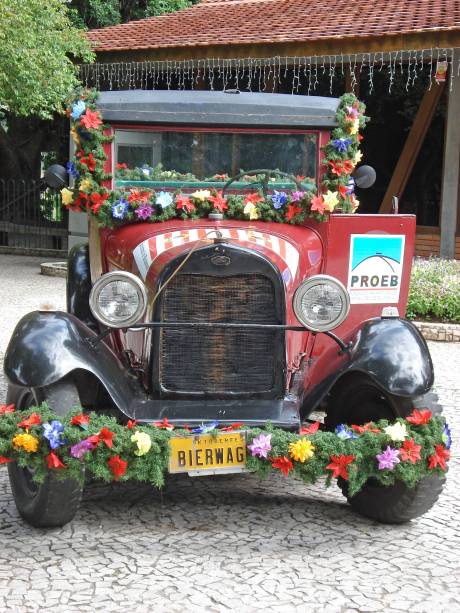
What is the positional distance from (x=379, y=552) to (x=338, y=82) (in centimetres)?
1447

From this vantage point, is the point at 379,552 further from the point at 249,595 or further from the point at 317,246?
the point at 317,246

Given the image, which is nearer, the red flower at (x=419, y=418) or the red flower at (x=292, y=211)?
the red flower at (x=419, y=418)

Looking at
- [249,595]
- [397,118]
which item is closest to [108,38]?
[397,118]

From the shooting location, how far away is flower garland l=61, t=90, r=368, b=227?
4664 millimetres

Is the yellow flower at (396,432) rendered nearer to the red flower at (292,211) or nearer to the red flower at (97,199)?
the red flower at (292,211)

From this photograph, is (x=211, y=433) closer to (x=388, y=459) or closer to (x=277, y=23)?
(x=388, y=459)

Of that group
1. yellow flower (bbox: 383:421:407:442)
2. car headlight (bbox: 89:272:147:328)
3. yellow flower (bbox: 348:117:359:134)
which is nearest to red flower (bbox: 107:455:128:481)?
car headlight (bbox: 89:272:147:328)

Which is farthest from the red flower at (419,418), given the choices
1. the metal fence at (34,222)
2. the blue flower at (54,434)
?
the metal fence at (34,222)

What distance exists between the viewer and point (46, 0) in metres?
12.8

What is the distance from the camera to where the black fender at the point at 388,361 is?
396cm

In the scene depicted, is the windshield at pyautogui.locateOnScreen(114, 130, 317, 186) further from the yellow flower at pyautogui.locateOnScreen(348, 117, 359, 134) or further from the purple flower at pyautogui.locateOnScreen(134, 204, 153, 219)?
the purple flower at pyautogui.locateOnScreen(134, 204, 153, 219)

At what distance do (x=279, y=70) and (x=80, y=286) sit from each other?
33.8ft

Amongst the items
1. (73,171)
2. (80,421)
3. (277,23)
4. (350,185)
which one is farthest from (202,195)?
(277,23)

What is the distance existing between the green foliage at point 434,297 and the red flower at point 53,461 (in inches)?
266
